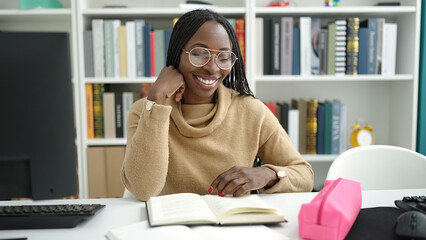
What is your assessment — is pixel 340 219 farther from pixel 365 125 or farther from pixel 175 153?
pixel 365 125

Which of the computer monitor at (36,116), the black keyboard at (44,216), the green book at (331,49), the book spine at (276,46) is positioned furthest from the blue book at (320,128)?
the computer monitor at (36,116)

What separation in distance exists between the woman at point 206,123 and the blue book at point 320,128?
0.96m

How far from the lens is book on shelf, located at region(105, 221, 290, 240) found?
2.40 ft

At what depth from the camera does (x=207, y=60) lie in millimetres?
1288

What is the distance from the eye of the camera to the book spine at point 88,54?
2.19 m

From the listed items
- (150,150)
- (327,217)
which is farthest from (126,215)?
(327,217)

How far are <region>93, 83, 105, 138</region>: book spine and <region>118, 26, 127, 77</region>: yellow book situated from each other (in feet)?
0.54

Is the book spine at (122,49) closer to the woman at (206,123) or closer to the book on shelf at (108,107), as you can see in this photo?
the book on shelf at (108,107)

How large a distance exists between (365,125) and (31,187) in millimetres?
2238

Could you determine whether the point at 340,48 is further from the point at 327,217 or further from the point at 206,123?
the point at 327,217

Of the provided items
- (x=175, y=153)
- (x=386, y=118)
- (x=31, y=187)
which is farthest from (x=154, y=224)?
(x=386, y=118)

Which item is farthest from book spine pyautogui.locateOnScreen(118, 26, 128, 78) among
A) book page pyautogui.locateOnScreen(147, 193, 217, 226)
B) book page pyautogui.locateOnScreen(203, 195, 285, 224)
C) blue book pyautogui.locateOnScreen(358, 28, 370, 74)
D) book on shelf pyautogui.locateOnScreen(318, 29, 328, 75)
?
book page pyautogui.locateOnScreen(203, 195, 285, 224)

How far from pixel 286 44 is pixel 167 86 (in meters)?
1.15

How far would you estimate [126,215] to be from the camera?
90 cm
